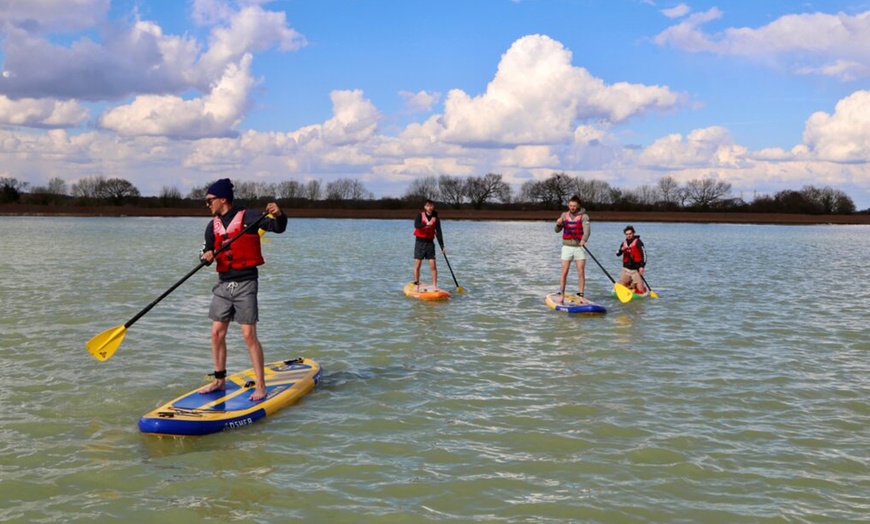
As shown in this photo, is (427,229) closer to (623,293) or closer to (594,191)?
(623,293)

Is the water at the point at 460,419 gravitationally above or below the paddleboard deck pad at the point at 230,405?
below

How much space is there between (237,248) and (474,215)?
379 feet

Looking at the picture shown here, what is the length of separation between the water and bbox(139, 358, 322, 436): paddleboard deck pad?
147 mm

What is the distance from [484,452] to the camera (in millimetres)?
6246

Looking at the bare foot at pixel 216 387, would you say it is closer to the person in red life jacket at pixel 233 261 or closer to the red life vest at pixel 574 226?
the person in red life jacket at pixel 233 261

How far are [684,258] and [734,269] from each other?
20.3 feet

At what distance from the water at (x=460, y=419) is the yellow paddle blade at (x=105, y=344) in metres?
0.54

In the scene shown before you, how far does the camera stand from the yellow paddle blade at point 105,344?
24.6 ft

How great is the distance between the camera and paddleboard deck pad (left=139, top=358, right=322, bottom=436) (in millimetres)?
6430

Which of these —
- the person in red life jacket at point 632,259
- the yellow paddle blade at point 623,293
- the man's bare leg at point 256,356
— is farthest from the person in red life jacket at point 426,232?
the man's bare leg at point 256,356

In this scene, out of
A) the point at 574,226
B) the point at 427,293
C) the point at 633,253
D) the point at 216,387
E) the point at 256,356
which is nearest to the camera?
the point at 256,356

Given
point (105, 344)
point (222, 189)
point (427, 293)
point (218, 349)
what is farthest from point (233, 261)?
point (427, 293)

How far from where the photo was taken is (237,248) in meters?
6.98

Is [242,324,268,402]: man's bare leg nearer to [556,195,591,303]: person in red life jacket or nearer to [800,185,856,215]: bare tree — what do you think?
[556,195,591,303]: person in red life jacket
